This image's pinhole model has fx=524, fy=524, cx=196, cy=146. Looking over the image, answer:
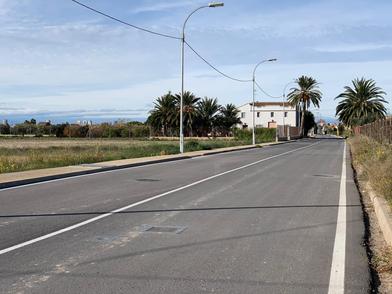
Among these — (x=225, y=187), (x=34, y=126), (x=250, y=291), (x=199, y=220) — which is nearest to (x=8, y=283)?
(x=250, y=291)

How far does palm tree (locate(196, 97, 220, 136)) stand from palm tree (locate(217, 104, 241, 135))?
251 cm

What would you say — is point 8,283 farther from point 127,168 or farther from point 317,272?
point 127,168

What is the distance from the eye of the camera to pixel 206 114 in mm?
116125

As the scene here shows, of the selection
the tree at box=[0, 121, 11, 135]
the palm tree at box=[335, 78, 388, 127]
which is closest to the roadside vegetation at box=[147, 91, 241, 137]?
the palm tree at box=[335, 78, 388, 127]

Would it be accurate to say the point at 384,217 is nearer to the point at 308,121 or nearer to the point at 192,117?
the point at 192,117

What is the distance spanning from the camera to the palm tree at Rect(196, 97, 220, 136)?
11469cm

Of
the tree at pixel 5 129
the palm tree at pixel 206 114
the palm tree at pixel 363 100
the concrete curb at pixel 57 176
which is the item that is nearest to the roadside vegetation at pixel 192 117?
the palm tree at pixel 206 114

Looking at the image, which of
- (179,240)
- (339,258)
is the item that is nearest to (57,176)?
(179,240)

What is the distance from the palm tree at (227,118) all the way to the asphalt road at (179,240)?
106m

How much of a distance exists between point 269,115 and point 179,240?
5003 inches

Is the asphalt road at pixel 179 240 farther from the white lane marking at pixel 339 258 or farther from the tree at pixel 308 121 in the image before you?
the tree at pixel 308 121

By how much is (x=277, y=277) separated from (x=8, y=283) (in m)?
3.00

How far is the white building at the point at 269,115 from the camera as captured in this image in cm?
13093

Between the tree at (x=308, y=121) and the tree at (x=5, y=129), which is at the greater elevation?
the tree at (x=308, y=121)
